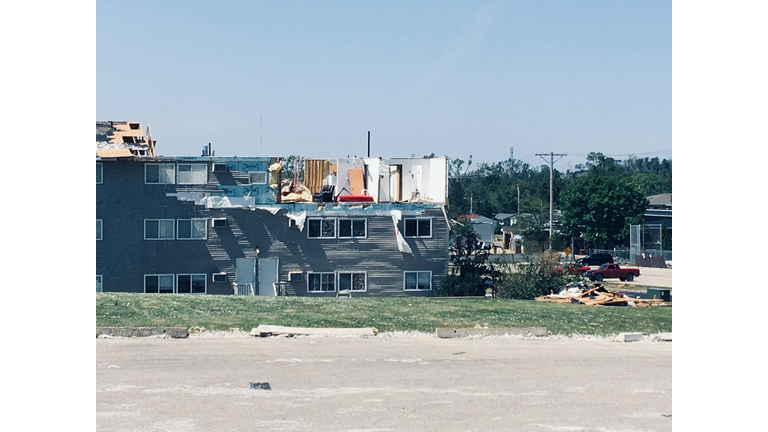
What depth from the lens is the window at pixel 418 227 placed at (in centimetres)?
4188

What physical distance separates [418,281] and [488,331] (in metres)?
22.0

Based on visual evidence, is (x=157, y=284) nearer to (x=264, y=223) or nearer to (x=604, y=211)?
(x=264, y=223)

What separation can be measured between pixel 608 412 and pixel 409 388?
3390mm

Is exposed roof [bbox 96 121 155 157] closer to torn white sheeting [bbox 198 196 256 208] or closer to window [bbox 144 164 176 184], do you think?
window [bbox 144 164 176 184]

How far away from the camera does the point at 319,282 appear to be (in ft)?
136

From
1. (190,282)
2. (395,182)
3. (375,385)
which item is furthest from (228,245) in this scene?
(375,385)

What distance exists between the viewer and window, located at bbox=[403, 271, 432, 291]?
42.1 metres

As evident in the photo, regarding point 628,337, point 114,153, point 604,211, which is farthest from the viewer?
point 604,211

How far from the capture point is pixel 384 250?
4166 cm

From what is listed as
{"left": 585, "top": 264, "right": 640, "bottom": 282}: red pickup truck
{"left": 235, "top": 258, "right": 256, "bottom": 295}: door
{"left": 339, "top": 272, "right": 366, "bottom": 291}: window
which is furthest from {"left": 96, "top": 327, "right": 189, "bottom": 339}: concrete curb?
{"left": 585, "top": 264, "right": 640, "bottom": 282}: red pickup truck

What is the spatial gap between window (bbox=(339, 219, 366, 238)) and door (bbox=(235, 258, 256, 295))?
4977 mm

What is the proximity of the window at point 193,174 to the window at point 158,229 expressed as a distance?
2252 millimetres
